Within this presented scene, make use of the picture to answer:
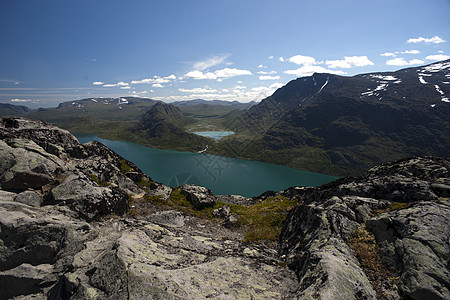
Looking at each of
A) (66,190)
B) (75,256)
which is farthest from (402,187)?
(66,190)

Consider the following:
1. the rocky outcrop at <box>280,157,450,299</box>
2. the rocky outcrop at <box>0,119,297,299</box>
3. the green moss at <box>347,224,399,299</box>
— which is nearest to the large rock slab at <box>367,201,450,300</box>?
the rocky outcrop at <box>280,157,450,299</box>

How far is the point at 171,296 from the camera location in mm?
7301

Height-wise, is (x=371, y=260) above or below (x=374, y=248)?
below

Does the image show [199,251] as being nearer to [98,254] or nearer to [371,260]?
[98,254]

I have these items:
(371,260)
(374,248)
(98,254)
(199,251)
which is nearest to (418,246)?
(374,248)

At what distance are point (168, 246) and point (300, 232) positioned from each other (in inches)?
395

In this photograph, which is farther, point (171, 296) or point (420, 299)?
point (420, 299)

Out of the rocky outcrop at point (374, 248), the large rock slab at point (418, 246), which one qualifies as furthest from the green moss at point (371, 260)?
the large rock slab at point (418, 246)

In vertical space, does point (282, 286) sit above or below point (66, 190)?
below

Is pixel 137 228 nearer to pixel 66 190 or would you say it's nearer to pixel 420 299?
pixel 66 190

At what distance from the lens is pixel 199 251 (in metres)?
11.9

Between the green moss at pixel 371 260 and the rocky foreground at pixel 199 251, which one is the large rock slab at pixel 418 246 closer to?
the rocky foreground at pixel 199 251

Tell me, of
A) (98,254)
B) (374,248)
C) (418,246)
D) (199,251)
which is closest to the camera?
(418,246)

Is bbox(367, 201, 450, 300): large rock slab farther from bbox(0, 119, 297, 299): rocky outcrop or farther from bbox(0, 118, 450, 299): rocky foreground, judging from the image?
bbox(0, 119, 297, 299): rocky outcrop
